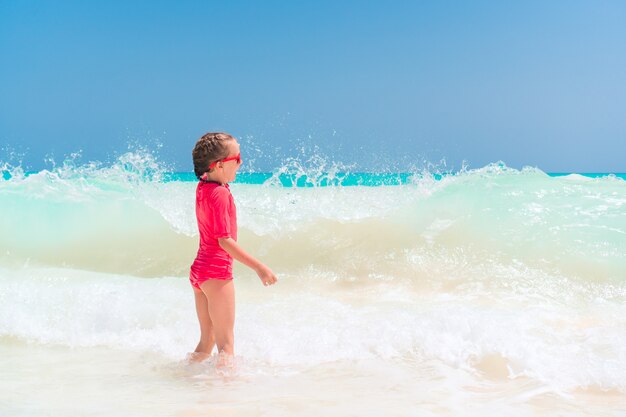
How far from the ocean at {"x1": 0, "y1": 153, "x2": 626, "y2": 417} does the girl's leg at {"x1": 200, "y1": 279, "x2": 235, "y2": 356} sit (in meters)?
0.16

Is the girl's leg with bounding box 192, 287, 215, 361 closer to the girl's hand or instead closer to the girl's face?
the girl's hand

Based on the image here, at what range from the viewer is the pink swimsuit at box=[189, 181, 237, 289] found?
3.40m

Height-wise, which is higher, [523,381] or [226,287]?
[226,287]

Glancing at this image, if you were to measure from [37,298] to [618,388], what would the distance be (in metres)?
4.20

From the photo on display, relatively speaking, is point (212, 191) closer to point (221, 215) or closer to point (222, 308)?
point (221, 215)

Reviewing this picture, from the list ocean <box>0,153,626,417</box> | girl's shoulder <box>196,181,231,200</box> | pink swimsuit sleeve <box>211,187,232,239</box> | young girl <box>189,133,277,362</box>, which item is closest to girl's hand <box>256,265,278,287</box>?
young girl <box>189,133,277,362</box>

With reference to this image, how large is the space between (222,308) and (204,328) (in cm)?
25

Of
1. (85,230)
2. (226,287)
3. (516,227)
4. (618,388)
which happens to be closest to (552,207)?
(516,227)

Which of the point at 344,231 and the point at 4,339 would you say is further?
the point at 344,231

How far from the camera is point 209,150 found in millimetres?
3424

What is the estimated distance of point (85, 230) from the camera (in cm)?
822

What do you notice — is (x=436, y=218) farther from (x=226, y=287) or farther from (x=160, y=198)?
(x=226, y=287)

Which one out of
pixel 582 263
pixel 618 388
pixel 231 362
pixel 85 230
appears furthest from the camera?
pixel 85 230

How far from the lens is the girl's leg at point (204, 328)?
3.66 metres
